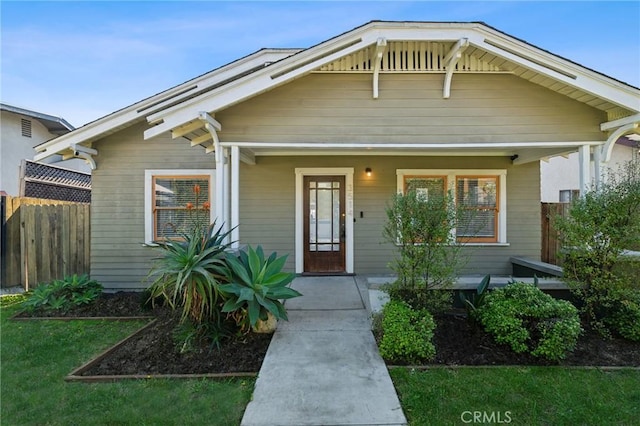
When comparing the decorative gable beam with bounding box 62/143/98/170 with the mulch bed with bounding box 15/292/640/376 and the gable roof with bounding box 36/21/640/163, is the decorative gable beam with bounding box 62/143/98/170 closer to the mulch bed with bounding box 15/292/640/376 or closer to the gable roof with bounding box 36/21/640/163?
the gable roof with bounding box 36/21/640/163

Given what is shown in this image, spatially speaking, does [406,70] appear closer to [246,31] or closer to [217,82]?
[217,82]

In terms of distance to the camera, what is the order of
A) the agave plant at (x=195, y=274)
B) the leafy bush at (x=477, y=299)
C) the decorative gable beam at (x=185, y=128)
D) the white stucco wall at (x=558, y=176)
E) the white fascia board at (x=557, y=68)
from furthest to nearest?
the white stucco wall at (x=558, y=176)
the decorative gable beam at (x=185, y=128)
the white fascia board at (x=557, y=68)
the leafy bush at (x=477, y=299)
the agave plant at (x=195, y=274)

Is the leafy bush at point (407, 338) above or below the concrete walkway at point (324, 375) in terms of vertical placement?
above

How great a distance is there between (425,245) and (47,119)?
1452cm

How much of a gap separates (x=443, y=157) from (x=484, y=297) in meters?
3.67

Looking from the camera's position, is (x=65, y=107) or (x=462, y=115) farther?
(x=65, y=107)

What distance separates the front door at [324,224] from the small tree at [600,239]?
395cm

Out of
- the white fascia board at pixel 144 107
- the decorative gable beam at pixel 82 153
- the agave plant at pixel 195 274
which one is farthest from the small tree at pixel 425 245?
the decorative gable beam at pixel 82 153

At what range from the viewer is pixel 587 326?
4523mm

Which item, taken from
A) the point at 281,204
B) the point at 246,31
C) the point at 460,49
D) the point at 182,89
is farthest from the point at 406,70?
the point at 246,31

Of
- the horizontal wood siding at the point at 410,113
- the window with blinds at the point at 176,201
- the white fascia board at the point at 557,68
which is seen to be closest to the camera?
the white fascia board at the point at 557,68

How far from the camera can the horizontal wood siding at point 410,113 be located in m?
5.40

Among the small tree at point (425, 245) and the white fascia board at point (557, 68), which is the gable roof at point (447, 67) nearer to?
the white fascia board at point (557, 68)

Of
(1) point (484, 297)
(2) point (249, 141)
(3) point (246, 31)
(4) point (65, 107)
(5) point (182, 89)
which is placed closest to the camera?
(1) point (484, 297)
